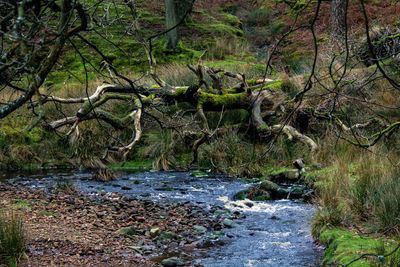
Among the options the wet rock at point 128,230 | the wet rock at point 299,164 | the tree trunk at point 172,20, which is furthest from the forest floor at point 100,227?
the tree trunk at point 172,20

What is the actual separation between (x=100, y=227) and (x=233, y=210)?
225cm

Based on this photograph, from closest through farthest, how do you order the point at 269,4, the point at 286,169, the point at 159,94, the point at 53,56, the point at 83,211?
1. the point at 53,56
2. the point at 83,211
3. the point at 286,169
4. the point at 159,94
5. the point at 269,4

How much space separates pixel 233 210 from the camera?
255 inches

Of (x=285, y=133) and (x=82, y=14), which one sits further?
(x=285, y=133)

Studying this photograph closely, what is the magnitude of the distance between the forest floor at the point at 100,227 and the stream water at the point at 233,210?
373 millimetres

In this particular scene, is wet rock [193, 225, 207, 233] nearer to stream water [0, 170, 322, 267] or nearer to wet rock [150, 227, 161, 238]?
stream water [0, 170, 322, 267]

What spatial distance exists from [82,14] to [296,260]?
11.2ft

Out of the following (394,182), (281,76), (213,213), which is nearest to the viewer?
(394,182)

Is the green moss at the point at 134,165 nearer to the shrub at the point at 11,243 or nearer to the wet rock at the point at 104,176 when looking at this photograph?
the wet rock at the point at 104,176

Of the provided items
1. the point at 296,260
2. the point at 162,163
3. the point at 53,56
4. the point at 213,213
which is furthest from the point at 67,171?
the point at 53,56

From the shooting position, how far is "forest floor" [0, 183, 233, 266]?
13.5 ft

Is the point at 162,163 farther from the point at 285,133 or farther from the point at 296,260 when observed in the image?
the point at 296,260

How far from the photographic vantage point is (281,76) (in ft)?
35.7

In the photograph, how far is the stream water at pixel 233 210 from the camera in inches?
177
